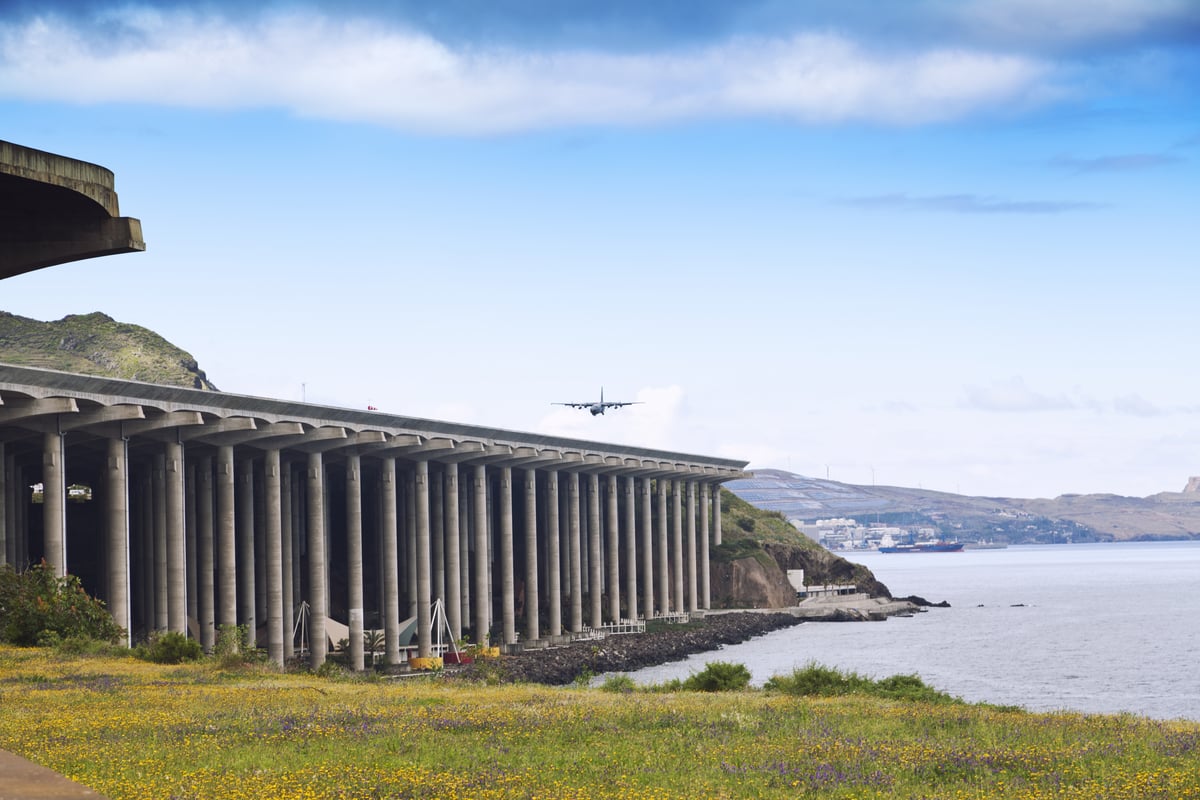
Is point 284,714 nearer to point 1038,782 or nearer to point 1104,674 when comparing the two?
point 1038,782

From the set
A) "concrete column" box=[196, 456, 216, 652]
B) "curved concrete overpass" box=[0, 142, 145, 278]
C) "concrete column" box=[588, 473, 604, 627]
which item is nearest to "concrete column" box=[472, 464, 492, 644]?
"concrete column" box=[588, 473, 604, 627]

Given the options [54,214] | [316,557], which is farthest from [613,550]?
[54,214]

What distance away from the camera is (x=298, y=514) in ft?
328

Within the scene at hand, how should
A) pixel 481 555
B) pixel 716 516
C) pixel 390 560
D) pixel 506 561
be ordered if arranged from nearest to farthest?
pixel 390 560
pixel 481 555
pixel 506 561
pixel 716 516

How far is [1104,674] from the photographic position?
292 feet

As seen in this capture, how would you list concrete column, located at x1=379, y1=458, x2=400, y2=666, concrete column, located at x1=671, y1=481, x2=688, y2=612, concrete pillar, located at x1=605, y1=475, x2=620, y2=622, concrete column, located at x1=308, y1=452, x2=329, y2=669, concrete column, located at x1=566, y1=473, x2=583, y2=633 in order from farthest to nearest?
concrete column, located at x1=671, y1=481, x2=688, y2=612 → concrete pillar, located at x1=605, y1=475, x2=620, y2=622 → concrete column, located at x1=566, y1=473, x2=583, y2=633 → concrete column, located at x1=379, y1=458, x2=400, y2=666 → concrete column, located at x1=308, y1=452, x2=329, y2=669

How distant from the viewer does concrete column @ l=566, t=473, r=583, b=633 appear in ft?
380

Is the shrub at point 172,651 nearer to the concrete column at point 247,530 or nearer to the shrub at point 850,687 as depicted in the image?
the shrub at point 850,687

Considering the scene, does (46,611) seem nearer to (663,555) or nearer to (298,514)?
(298,514)

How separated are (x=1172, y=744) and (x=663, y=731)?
9092mm

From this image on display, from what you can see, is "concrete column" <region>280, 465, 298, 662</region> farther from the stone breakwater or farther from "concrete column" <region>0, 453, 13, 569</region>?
"concrete column" <region>0, 453, 13, 569</region>

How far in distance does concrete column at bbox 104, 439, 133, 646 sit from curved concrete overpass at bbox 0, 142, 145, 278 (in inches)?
2056

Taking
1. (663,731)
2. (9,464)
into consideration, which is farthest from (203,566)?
(663,731)

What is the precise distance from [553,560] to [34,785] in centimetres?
9952
